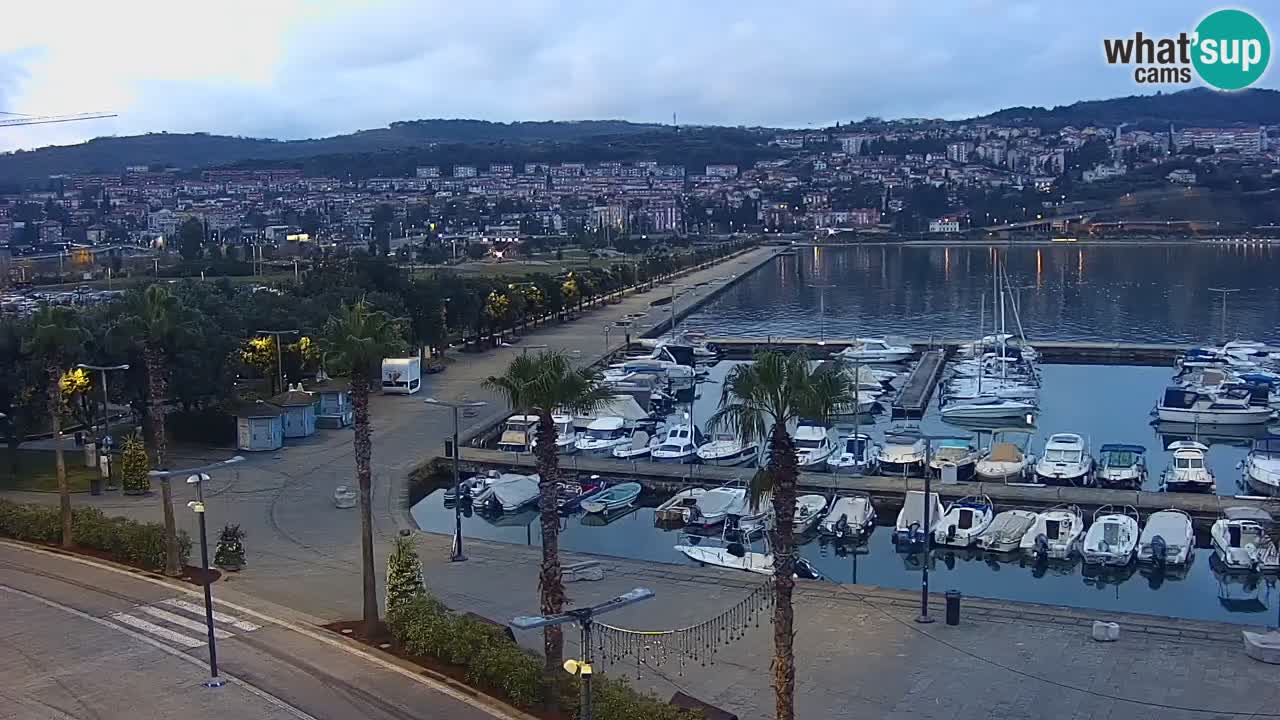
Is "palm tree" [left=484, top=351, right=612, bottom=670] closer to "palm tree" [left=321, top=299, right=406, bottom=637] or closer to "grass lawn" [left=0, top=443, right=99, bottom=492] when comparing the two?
"palm tree" [left=321, top=299, right=406, bottom=637]

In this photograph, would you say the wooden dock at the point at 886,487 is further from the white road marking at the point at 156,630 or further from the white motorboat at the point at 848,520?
the white road marking at the point at 156,630

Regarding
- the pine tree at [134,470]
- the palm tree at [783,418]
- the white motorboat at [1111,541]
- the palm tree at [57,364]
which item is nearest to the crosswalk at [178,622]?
the palm tree at [57,364]

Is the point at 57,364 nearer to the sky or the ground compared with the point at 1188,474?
nearer to the sky

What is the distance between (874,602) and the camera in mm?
14438

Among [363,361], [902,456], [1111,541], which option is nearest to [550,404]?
[363,361]

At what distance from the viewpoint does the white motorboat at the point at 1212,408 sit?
30141mm

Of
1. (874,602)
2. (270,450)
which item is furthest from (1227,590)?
(270,450)

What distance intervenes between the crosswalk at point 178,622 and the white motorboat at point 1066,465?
52.8ft

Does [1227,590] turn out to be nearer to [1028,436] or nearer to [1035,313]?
[1028,436]

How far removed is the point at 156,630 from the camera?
43.7 feet

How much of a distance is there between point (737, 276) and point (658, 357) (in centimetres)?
4373

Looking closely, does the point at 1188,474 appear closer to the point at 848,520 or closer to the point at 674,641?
the point at 848,520

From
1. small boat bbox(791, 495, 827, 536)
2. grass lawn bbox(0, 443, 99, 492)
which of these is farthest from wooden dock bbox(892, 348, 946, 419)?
grass lawn bbox(0, 443, 99, 492)

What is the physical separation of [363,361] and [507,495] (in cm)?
1010
